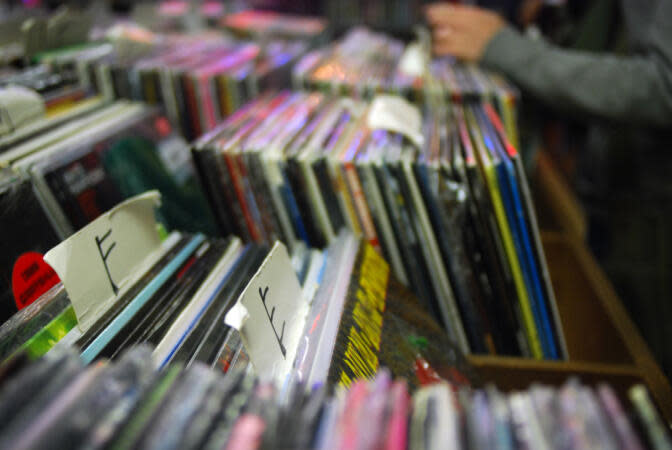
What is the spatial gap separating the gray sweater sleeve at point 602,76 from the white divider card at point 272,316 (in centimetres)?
89

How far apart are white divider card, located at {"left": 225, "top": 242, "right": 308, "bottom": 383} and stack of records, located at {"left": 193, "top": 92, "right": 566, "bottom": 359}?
0.68 feet

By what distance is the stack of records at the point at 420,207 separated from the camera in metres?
0.69

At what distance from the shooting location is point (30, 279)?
1.83 ft

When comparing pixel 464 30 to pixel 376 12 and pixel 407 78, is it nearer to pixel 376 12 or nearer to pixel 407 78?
pixel 407 78

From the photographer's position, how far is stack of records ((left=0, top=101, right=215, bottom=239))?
0.67m

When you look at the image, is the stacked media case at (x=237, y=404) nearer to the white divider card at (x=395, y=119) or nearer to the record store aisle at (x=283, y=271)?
the record store aisle at (x=283, y=271)

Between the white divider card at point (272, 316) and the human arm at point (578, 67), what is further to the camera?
the human arm at point (578, 67)

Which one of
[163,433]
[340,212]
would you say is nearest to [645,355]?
[340,212]

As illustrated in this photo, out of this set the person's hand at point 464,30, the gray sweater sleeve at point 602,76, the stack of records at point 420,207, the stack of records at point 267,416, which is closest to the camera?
the stack of records at point 267,416

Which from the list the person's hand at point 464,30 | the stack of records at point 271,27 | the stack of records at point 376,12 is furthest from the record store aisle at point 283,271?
the stack of records at point 376,12

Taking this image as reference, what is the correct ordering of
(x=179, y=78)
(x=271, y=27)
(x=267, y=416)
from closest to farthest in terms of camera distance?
1. (x=267, y=416)
2. (x=179, y=78)
3. (x=271, y=27)

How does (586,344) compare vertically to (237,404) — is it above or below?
below

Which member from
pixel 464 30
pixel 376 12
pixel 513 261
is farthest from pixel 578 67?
pixel 376 12

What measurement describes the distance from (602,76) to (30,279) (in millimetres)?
1208
